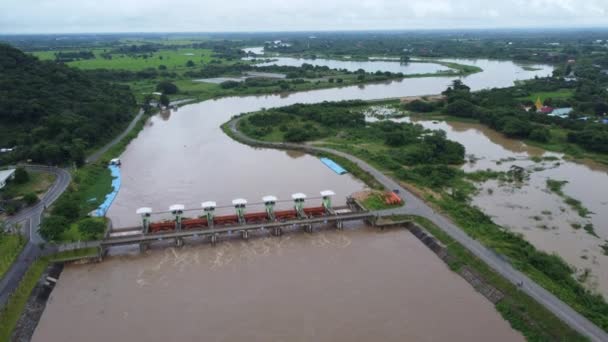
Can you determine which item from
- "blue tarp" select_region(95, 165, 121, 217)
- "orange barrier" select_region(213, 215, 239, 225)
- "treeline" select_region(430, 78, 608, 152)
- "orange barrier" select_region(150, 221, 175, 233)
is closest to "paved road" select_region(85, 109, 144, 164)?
"blue tarp" select_region(95, 165, 121, 217)

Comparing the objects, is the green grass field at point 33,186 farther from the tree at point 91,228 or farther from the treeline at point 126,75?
the treeline at point 126,75

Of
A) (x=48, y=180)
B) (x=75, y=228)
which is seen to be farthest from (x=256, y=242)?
(x=48, y=180)

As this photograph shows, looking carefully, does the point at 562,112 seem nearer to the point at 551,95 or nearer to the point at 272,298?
the point at 551,95

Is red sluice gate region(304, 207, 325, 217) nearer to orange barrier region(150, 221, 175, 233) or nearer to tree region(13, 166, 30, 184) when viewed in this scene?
orange barrier region(150, 221, 175, 233)

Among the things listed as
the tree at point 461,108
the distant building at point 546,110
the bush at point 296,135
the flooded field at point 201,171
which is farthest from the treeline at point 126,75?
the distant building at point 546,110

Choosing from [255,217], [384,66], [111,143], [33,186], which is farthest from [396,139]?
[384,66]
